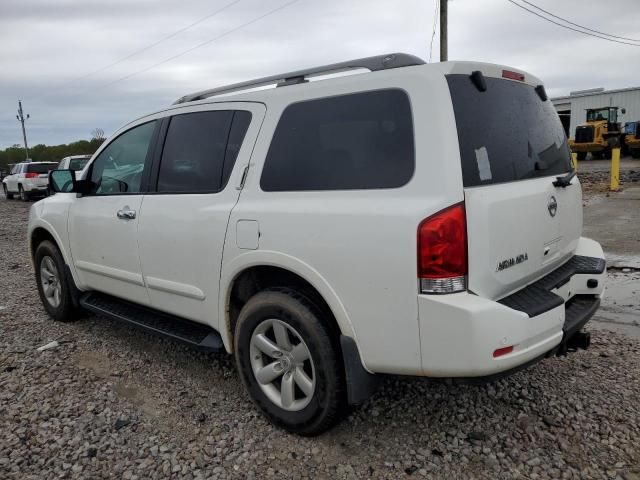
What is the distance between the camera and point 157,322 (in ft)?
11.6

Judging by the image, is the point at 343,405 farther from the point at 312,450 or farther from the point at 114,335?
the point at 114,335

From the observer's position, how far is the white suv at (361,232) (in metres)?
2.22

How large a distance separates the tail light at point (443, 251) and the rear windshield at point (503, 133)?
19 centimetres

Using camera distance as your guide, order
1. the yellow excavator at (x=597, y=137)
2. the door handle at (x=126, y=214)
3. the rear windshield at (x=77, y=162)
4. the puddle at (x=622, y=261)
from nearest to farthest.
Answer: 1. the door handle at (x=126, y=214)
2. the puddle at (x=622, y=261)
3. the rear windshield at (x=77, y=162)
4. the yellow excavator at (x=597, y=137)

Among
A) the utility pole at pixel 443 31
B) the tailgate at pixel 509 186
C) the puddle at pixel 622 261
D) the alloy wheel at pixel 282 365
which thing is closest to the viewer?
the tailgate at pixel 509 186

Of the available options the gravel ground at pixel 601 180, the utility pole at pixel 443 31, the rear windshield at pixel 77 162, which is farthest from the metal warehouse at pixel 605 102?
the rear windshield at pixel 77 162

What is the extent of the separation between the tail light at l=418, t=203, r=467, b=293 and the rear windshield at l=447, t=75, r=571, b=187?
0.64 feet

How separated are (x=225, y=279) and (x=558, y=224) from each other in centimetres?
183

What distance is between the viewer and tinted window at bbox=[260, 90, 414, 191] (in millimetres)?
2361

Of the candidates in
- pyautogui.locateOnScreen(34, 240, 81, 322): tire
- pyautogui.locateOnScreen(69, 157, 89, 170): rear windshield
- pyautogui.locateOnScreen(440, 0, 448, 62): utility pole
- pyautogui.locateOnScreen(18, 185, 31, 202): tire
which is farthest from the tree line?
pyautogui.locateOnScreen(34, 240, 81, 322): tire

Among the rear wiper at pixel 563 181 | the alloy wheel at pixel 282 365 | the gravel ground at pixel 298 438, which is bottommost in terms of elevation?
the gravel ground at pixel 298 438

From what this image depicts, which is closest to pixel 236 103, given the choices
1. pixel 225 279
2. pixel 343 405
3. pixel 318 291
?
pixel 225 279

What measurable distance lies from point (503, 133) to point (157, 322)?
2456mm

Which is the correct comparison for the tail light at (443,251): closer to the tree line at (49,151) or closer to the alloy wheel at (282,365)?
the alloy wheel at (282,365)
